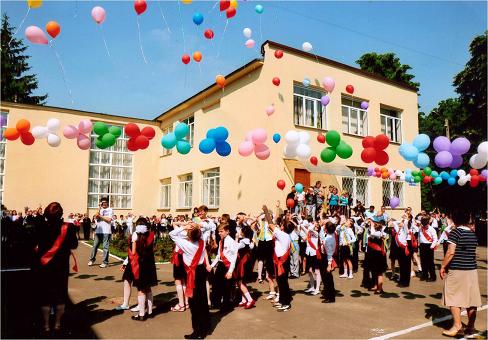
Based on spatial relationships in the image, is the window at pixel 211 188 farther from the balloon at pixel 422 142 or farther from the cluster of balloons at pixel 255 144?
the balloon at pixel 422 142

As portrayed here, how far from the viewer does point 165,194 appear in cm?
2484

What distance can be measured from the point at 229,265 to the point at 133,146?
12.5 ft

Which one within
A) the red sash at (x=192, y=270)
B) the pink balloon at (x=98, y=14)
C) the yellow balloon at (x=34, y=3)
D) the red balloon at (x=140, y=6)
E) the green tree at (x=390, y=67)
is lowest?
the red sash at (x=192, y=270)

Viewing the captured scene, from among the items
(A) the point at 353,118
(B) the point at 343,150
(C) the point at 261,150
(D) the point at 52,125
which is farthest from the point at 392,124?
(D) the point at 52,125

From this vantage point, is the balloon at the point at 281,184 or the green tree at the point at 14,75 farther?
the green tree at the point at 14,75

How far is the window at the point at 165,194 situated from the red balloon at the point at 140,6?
1596 centimetres

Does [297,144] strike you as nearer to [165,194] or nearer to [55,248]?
[55,248]

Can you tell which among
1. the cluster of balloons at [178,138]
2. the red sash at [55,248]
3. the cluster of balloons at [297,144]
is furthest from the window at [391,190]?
the red sash at [55,248]

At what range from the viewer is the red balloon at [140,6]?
8852 mm

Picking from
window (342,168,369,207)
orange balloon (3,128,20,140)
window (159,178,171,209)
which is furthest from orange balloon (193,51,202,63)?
window (159,178,171,209)

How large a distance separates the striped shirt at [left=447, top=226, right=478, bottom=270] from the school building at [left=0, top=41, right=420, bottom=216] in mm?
10550

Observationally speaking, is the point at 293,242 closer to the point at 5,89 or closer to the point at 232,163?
the point at 232,163

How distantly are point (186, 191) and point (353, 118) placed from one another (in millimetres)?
9952

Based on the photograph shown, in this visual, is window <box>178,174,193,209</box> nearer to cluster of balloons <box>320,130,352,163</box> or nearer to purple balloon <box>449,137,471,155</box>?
cluster of balloons <box>320,130,352,163</box>
